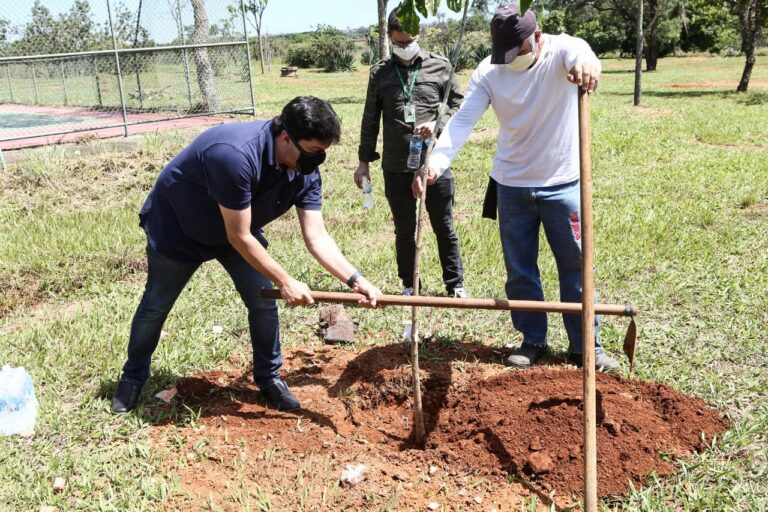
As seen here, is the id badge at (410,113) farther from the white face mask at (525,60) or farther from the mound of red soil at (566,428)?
the mound of red soil at (566,428)

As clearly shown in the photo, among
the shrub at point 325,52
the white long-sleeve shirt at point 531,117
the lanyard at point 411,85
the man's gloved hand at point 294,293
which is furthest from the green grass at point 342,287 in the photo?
the shrub at point 325,52

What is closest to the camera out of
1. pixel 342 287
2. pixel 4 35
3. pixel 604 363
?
pixel 604 363

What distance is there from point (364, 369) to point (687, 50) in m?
43.2

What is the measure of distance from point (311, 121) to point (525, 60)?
1151 mm

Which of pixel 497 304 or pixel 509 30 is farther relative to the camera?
pixel 509 30

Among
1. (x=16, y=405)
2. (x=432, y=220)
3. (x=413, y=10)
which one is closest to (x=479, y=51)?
(x=432, y=220)

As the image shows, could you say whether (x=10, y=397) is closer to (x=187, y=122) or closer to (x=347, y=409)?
(x=347, y=409)

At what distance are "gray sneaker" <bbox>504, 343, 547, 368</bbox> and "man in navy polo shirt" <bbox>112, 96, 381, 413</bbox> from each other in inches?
44.7

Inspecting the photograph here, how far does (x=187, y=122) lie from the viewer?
12148 millimetres

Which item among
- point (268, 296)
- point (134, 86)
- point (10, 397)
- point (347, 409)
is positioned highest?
point (134, 86)

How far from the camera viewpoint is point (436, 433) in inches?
130

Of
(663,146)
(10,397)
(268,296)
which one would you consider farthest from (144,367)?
(663,146)

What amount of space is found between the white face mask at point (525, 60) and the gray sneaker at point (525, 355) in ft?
5.03

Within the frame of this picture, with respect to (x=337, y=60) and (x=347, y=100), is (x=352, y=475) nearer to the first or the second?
(x=347, y=100)
